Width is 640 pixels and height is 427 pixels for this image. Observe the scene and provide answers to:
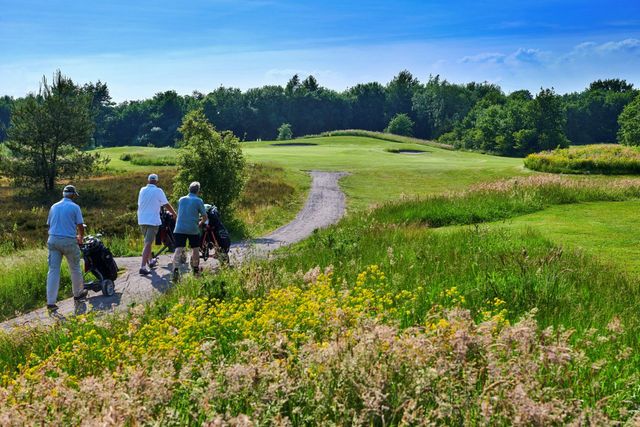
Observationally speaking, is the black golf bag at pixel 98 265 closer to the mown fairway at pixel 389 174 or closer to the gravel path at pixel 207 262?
the gravel path at pixel 207 262

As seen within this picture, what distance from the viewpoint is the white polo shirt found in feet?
47.3

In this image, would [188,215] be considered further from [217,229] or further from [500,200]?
[500,200]

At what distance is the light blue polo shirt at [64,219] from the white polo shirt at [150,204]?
2.89 m

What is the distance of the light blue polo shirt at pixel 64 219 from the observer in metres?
11.5

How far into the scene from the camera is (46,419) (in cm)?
383

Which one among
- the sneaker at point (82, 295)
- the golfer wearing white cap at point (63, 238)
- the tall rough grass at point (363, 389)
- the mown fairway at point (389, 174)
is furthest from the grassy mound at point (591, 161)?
the tall rough grass at point (363, 389)

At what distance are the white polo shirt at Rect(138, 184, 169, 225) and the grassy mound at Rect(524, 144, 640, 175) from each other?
117ft

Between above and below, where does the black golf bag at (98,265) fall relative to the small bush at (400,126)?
below

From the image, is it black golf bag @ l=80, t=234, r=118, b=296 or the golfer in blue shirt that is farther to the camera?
the golfer in blue shirt

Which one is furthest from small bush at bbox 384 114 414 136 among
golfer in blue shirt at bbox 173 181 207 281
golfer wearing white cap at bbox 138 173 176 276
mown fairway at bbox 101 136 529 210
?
golfer in blue shirt at bbox 173 181 207 281

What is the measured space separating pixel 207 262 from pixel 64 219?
537 centimetres

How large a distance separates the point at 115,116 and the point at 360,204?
13746 cm

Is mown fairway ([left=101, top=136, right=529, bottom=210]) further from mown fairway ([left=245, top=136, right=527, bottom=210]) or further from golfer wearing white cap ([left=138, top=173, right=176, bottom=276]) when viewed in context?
golfer wearing white cap ([left=138, top=173, right=176, bottom=276])

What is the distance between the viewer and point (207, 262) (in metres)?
16.2
